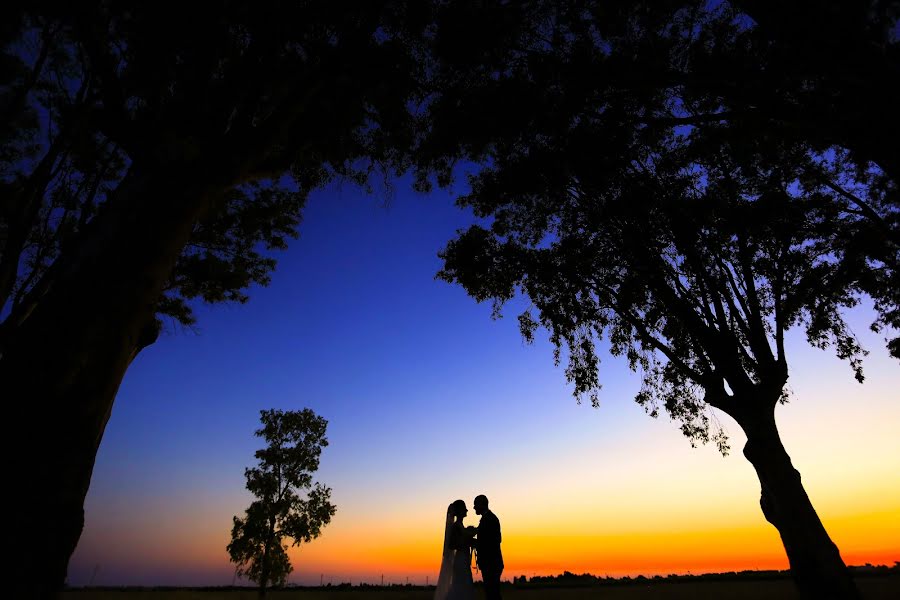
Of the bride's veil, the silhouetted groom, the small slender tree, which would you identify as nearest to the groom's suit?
the silhouetted groom

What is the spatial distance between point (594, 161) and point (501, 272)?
4.56 meters

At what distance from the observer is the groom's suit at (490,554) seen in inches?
298

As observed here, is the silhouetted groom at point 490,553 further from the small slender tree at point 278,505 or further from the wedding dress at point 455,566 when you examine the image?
the small slender tree at point 278,505

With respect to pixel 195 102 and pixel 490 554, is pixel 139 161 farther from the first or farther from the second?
pixel 490 554

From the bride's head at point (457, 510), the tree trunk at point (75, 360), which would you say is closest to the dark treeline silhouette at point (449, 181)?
the tree trunk at point (75, 360)

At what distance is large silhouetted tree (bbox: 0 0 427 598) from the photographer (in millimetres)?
3199

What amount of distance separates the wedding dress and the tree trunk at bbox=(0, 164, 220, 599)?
6.42 metres

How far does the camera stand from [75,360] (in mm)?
3428

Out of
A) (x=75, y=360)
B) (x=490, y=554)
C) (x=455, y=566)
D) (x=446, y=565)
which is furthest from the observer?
(x=446, y=565)

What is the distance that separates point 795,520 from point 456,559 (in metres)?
7.16

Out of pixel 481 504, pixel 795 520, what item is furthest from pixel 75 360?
pixel 795 520

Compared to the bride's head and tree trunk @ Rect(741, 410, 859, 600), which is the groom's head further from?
tree trunk @ Rect(741, 410, 859, 600)

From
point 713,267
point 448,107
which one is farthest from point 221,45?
point 713,267

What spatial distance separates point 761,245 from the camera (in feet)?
37.3
